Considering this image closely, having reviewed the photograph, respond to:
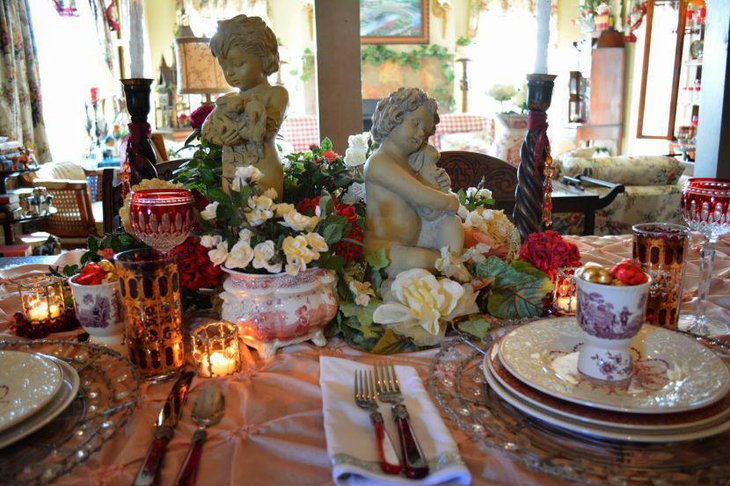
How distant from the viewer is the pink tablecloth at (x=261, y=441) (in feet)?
1.82

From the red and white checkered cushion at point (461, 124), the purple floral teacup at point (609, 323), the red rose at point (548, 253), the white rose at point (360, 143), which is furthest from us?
the red and white checkered cushion at point (461, 124)

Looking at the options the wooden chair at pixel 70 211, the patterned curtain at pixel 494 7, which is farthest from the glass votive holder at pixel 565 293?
the patterned curtain at pixel 494 7

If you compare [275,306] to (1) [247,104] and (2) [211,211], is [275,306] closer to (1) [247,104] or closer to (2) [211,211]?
(2) [211,211]

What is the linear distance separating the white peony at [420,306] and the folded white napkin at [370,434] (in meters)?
0.10

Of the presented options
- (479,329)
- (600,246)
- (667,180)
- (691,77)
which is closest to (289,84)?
(691,77)

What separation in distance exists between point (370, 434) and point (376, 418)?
18mm

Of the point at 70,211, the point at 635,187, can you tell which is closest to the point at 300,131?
the point at 70,211

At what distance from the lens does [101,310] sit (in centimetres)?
82

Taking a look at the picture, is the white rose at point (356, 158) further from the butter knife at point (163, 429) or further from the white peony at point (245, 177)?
the butter knife at point (163, 429)

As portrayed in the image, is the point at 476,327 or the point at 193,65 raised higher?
the point at 193,65

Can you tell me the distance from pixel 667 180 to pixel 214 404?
3.58 metres

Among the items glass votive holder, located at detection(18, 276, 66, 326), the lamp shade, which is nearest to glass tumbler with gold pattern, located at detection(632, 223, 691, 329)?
glass votive holder, located at detection(18, 276, 66, 326)

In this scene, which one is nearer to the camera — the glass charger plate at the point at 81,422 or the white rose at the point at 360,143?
the glass charger plate at the point at 81,422

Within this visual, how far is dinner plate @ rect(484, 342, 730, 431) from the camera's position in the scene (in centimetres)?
56
